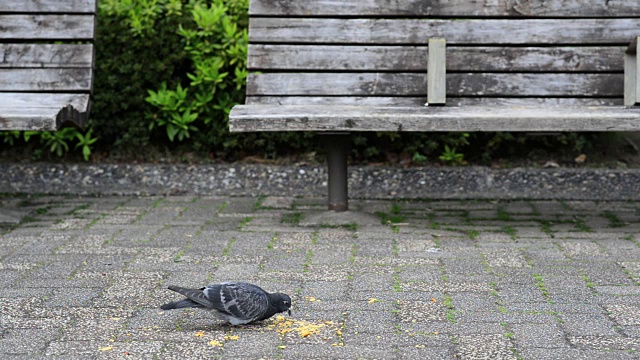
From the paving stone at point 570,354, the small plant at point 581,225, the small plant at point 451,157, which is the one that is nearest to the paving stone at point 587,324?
the paving stone at point 570,354

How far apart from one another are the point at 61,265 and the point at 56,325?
976 mm

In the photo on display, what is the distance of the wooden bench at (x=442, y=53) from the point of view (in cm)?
551

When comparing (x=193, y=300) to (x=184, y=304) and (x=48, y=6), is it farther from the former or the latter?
(x=48, y=6)

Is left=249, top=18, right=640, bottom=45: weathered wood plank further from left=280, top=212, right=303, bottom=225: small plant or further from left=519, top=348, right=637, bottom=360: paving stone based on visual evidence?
left=519, top=348, right=637, bottom=360: paving stone

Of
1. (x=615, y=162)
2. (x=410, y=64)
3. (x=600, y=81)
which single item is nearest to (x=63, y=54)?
(x=410, y=64)

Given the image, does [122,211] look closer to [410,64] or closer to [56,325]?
[410,64]

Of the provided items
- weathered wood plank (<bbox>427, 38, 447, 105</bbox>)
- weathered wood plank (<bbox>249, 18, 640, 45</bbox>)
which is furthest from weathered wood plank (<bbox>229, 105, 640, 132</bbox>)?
weathered wood plank (<bbox>249, 18, 640, 45</bbox>)

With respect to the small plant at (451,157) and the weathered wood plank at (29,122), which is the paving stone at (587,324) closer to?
the weathered wood plank at (29,122)

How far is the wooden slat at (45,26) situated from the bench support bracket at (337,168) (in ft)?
5.50

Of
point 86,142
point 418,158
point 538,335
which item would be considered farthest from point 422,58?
point 538,335

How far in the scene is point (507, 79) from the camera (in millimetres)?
5523

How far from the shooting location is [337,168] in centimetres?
534

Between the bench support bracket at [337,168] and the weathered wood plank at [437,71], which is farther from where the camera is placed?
the weathered wood plank at [437,71]

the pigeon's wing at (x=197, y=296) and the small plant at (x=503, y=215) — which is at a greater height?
the pigeon's wing at (x=197, y=296)
